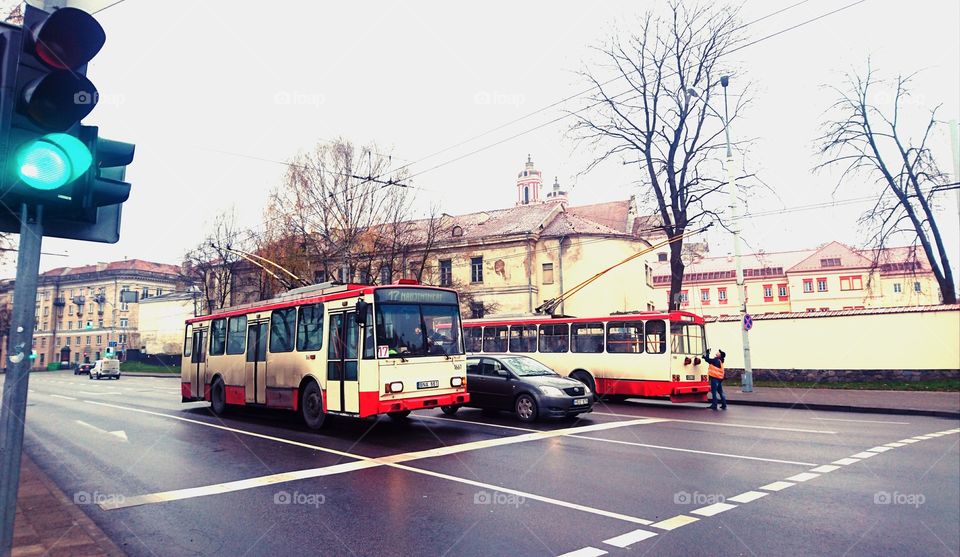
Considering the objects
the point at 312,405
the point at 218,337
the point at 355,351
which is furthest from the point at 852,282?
the point at 355,351

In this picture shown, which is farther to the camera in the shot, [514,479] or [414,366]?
[414,366]

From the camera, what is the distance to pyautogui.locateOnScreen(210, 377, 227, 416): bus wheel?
16422 mm

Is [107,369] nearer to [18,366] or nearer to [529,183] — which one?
[18,366]

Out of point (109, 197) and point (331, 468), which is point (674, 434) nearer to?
point (331, 468)

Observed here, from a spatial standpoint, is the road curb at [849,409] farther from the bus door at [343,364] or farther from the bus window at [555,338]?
the bus door at [343,364]

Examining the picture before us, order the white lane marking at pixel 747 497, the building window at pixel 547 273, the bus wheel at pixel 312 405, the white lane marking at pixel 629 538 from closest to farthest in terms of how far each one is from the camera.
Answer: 1. the white lane marking at pixel 629 538
2. the white lane marking at pixel 747 497
3. the bus wheel at pixel 312 405
4. the building window at pixel 547 273

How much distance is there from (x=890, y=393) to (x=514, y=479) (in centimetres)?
1845

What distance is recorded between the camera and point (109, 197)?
10.1ft

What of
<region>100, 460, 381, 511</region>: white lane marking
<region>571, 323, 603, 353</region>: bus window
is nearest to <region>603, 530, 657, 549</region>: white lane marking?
<region>100, 460, 381, 511</region>: white lane marking

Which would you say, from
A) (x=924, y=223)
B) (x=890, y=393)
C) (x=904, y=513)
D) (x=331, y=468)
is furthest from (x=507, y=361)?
(x=924, y=223)

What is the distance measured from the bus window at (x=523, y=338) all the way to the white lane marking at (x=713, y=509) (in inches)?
558

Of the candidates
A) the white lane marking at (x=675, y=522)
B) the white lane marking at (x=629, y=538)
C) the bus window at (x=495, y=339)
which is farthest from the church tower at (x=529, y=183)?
the white lane marking at (x=629, y=538)

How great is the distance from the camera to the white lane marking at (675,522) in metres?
5.98

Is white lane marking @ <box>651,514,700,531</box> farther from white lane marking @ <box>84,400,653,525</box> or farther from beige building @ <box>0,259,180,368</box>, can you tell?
beige building @ <box>0,259,180,368</box>
